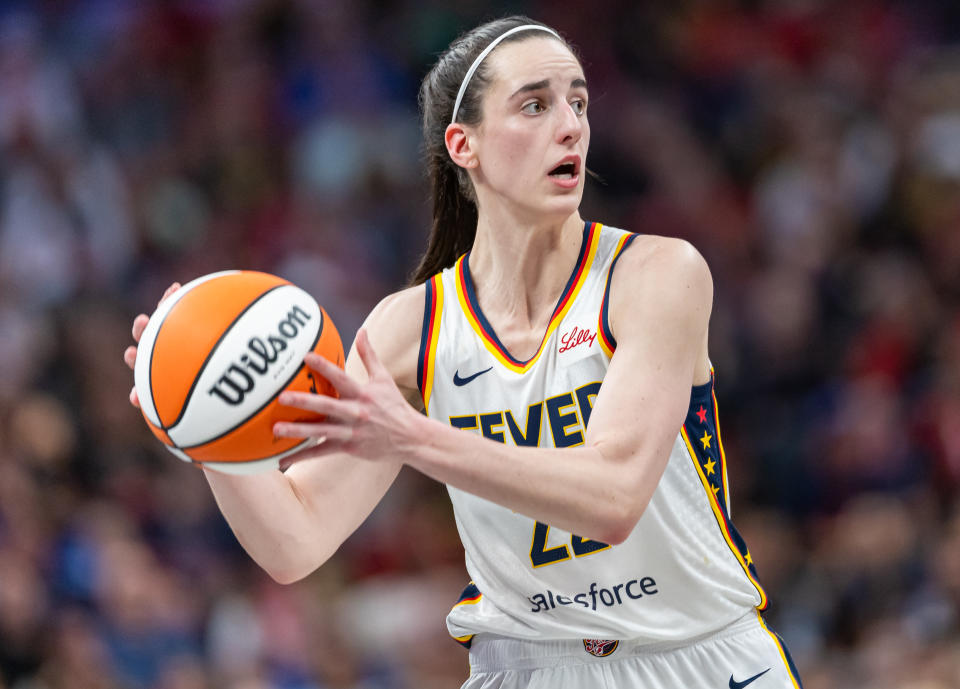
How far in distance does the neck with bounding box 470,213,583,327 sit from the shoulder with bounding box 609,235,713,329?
11.2 inches

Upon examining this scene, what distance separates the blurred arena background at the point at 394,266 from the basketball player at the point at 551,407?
3.19 meters

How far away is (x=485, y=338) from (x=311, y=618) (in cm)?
475

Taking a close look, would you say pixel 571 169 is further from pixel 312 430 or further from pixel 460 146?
pixel 312 430

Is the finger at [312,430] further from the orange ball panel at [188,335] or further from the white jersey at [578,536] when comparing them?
the white jersey at [578,536]

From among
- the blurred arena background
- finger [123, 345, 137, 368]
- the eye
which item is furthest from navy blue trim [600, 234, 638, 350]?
the blurred arena background

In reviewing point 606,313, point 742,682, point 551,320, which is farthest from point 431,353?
point 742,682

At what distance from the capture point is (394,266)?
35.0 ft

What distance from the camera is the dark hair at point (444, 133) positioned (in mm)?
4301

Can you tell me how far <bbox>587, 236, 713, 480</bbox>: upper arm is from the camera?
3.41m

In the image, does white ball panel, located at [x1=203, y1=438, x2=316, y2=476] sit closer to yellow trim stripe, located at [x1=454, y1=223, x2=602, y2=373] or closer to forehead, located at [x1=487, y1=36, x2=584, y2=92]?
yellow trim stripe, located at [x1=454, y1=223, x2=602, y2=373]

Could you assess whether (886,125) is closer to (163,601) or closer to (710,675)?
(163,601)

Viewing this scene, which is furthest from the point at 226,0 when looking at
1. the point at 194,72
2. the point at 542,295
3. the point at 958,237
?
the point at 542,295

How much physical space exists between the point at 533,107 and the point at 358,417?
1.53m

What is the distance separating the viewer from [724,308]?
30.8 feet
